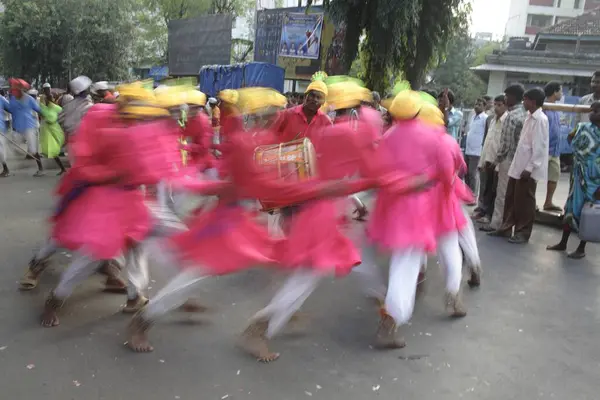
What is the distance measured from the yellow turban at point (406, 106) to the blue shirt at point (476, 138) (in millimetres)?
5045

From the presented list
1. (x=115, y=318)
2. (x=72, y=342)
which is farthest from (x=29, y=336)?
(x=115, y=318)

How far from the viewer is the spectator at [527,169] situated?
608 centimetres

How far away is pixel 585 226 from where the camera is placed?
5418 millimetres

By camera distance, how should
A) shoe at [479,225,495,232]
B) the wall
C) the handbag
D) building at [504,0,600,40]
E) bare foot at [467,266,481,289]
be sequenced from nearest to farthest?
bare foot at [467,266,481,289], the handbag, shoe at [479,225,495,232], building at [504,0,600,40], the wall

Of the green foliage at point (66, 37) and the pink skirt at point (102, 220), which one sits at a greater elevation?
the green foliage at point (66, 37)

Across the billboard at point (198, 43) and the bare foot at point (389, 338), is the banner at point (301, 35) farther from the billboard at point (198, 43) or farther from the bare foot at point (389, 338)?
the bare foot at point (389, 338)

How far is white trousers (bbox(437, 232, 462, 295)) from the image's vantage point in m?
4.07

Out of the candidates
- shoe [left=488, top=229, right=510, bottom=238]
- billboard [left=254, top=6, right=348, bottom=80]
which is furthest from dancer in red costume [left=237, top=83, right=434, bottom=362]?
billboard [left=254, top=6, right=348, bottom=80]

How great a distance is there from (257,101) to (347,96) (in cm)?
81

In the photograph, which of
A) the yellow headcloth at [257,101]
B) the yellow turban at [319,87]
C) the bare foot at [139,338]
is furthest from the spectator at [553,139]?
the bare foot at [139,338]

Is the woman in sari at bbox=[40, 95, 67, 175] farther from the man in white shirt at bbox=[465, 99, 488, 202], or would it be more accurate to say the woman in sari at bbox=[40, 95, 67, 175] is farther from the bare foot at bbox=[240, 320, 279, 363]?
the bare foot at bbox=[240, 320, 279, 363]

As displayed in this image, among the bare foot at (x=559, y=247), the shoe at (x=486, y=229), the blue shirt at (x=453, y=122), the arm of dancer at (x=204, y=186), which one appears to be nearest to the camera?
the arm of dancer at (x=204, y=186)

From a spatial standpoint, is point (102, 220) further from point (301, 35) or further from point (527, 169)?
point (301, 35)

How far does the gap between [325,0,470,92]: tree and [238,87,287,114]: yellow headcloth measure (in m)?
7.25
